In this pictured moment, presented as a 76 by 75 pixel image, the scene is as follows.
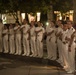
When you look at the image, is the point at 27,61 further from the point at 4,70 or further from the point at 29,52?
the point at 4,70

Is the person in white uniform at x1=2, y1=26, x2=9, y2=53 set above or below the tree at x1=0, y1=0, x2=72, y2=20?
below

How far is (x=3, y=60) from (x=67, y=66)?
4505 mm

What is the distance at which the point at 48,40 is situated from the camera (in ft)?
49.1

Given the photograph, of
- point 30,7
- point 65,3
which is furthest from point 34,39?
point 65,3

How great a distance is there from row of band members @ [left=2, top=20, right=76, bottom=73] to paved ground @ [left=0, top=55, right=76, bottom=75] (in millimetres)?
309

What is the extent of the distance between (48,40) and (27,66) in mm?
1598

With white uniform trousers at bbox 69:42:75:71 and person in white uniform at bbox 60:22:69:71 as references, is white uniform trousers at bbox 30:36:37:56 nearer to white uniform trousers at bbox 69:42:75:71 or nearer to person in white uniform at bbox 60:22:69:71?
person in white uniform at bbox 60:22:69:71

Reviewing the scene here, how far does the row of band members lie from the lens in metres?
12.4

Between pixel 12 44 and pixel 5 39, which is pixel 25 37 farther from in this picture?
pixel 5 39

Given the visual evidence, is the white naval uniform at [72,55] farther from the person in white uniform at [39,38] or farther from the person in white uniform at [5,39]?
the person in white uniform at [5,39]

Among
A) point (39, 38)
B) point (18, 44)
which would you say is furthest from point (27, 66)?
point (18, 44)

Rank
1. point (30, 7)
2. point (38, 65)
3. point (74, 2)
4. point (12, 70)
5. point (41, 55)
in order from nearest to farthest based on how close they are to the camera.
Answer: point (12, 70)
point (38, 65)
point (41, 55)
point (30, 7)
point (74, 2)

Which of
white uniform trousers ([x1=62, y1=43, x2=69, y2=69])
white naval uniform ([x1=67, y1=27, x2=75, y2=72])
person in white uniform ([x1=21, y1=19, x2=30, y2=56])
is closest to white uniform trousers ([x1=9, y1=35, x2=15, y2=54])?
person in white uniform ([x1=21, y1=19, x2=30, y2=56])

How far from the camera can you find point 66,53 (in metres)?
12.8
